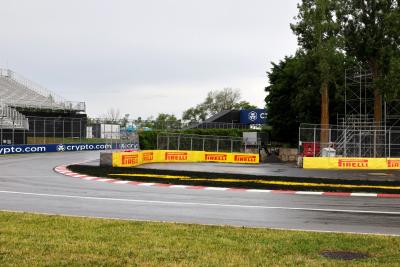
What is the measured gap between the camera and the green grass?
25.3 ft

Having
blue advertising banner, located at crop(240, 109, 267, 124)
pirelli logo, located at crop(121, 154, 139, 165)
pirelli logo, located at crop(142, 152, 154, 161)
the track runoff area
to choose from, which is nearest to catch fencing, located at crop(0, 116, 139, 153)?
pirelli logo, located at crop(142, 152, 154, 161)

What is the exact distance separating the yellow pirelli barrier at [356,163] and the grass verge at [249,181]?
8.98 m

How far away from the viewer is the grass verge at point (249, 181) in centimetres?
2050

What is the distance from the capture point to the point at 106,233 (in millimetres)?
10070

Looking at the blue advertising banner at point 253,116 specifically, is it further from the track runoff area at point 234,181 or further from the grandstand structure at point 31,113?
the track runoff area at point 234,181

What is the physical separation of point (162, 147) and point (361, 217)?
1167 inches

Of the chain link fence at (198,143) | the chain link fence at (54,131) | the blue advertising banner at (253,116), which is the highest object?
the blue advertising banner at (253,116)

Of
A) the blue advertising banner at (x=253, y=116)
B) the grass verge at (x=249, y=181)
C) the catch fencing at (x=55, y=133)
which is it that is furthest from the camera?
the blue advertising banner at (x=253, y=116)

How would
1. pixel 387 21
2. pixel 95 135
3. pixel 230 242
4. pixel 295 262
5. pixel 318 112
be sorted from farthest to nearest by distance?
pixel 95 135
pixel 318 112
pixel 387 21
pixel 230 242
pixel 295 262

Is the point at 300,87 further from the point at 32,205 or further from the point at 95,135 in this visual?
the point at 32,205

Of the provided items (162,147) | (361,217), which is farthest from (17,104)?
(361,217)

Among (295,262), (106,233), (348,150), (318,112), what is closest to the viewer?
(295,262)

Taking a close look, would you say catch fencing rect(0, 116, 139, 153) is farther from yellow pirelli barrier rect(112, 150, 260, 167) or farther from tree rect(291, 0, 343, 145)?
tree rect(291, 0, 343, 145)

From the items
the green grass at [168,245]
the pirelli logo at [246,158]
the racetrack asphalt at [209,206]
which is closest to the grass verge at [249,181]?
the racetrack asphalt at [209,206]
